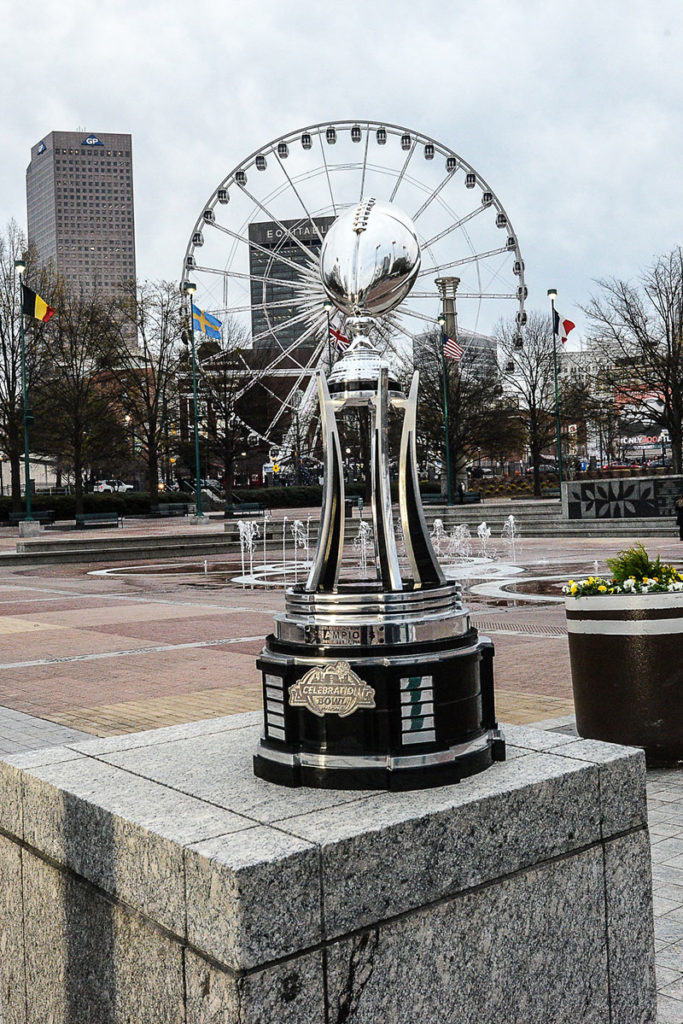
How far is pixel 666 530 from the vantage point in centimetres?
2956

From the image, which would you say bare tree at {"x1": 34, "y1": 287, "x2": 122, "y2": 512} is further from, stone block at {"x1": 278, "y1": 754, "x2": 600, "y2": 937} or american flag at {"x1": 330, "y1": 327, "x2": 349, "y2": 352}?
stone block at {"x1": 278, "y1": 754, "x2": 600, "y2": 937}

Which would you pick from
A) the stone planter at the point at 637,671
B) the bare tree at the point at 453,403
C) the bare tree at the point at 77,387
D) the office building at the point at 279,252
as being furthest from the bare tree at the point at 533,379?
the stone planter at the point at 637,671

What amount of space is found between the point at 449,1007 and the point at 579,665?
3.86 m

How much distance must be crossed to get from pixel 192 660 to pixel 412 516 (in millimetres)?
7916

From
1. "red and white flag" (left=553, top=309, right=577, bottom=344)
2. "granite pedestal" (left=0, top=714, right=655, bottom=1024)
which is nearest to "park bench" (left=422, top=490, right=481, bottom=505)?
"red and white flag" (left=553, top=309, right=577, bottom=344)

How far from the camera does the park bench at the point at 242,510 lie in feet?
148

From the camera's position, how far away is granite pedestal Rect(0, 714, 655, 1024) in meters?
2.43

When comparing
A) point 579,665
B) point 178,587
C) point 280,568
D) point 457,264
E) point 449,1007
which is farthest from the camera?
point 457,264

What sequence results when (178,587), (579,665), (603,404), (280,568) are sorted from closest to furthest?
1. (579,665)
2. (178,587)
3. (280,568)
4. (603,404)

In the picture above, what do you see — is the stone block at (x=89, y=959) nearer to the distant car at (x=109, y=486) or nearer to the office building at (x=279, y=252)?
the office building at (x=279, y=252)

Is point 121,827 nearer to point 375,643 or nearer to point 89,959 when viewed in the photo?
point 89,959

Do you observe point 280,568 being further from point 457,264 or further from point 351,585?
point 457,264

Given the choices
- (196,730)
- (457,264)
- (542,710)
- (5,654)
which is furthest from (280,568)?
(457,264)

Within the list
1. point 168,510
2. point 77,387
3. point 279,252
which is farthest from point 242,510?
point 279,252
